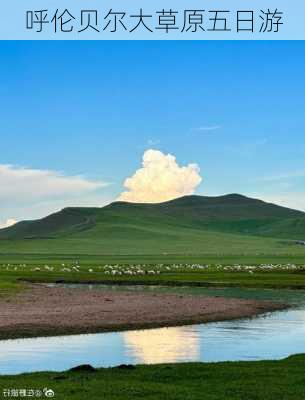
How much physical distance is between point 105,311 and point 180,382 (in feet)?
93.7

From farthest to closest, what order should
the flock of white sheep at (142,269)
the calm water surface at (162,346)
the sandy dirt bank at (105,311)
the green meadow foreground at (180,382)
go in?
1. the flock of white sheep at (142,269)
2. the sandy dirt bank at (105,311)
3. the calm water surface at (162,346)
4. the green meadow foreground at (180,382)

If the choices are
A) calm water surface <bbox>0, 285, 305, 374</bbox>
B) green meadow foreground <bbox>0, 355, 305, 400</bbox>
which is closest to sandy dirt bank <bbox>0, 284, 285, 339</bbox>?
calm water surface <bbox>0, 285, 305, 374</bbox>

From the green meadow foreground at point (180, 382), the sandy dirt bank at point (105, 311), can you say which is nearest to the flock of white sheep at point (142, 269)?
the sandy dirt bank at point (105, 311)

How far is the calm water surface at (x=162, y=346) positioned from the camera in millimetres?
34938

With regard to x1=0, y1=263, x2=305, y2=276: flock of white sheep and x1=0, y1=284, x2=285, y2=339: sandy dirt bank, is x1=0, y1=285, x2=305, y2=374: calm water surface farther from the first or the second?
x1=0, y1=263, x2=305, y2=276: flock of white sheep

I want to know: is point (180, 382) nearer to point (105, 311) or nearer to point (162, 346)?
point (162, 346)

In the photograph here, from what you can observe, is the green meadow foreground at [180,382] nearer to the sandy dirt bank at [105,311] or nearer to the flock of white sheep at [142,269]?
the sandy dirt bank at [105,311]

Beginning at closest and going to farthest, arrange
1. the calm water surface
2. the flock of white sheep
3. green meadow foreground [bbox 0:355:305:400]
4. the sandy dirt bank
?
green meadow foreground [bbox 0:355:305:400]
the calm water surface
the sandy dirt bank
the flock of white sheep

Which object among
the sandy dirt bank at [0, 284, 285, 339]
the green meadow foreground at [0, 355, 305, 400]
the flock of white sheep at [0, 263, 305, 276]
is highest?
the flock of white sheep at [0, 263, 305, 276]

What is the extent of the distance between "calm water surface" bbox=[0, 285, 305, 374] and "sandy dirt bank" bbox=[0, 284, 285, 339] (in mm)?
2246

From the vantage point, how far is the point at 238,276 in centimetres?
10044

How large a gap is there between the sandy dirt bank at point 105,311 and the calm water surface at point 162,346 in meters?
2.25

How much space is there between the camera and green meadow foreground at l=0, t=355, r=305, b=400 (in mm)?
24141

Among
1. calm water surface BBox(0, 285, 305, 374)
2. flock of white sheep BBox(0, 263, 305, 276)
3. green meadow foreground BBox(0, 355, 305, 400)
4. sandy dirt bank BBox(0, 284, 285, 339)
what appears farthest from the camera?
flock of white sheep BBox(0, 263, 305, 276)
